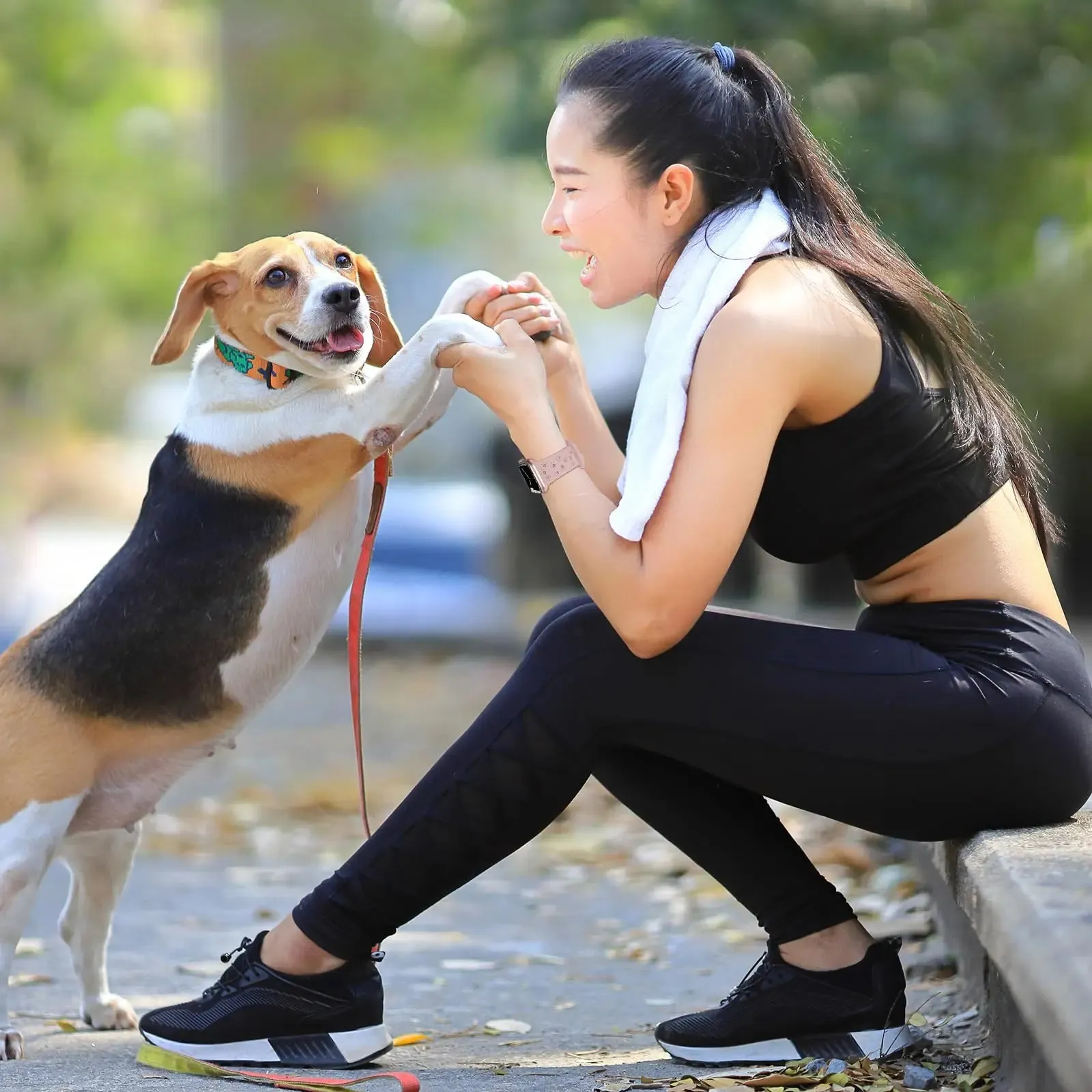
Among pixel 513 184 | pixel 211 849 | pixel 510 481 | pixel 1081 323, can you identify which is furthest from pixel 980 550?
pixel 513 184

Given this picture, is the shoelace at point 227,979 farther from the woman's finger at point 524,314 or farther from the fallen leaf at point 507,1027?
the woman's finger at point 524,314

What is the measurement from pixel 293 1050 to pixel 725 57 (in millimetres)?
1763

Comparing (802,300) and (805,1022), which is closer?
(802,300)

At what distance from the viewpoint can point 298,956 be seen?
257 centimetres

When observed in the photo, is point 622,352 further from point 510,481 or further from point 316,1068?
point 316,1068

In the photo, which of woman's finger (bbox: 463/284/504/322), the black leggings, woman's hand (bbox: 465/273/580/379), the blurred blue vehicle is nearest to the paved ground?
the black leggings

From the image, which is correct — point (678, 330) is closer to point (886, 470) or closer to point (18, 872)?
point (886, 470)

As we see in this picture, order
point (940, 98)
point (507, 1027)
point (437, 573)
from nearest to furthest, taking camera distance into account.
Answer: point (507, 1027) → point (940, 98) → point (437, 573)

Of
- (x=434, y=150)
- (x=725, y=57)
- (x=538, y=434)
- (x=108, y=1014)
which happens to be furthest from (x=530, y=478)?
(x=434, y=150)

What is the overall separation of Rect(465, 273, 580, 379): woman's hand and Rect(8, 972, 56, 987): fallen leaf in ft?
5.93

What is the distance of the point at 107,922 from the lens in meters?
3.13

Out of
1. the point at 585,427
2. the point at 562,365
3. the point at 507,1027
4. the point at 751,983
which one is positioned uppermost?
A: the point at 562,365

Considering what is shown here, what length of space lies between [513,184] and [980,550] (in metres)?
17.8

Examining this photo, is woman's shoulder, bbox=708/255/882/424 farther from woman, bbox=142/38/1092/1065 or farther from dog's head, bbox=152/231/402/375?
dog's head, bbox=152/231/402/375
